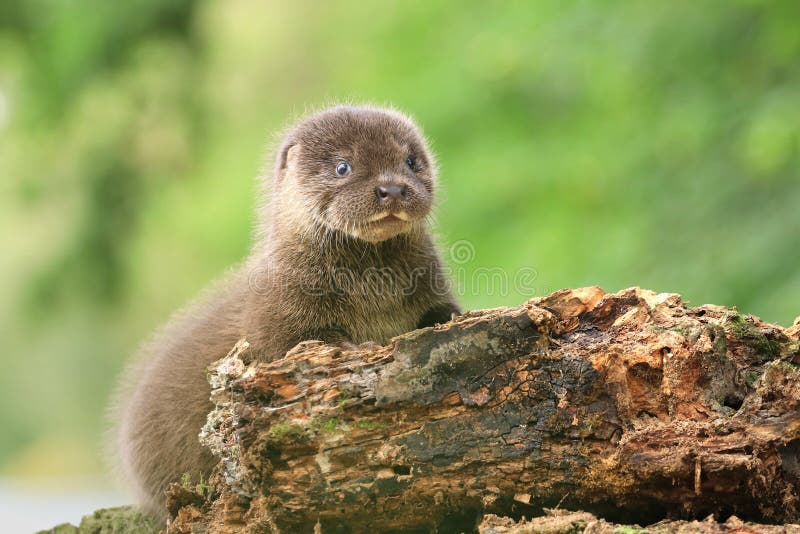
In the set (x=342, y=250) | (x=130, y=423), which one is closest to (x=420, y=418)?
(x=342, y=250)

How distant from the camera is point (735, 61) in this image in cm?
894

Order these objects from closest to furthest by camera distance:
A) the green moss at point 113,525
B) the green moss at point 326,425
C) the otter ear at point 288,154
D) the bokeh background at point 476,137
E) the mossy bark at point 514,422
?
1. the mossy bark at point 514,422
2. the green moss at point 326,425
3. the green moss at point 113,525
4. the otter ear at point 288,154
5. the bokeh background at point 476,137

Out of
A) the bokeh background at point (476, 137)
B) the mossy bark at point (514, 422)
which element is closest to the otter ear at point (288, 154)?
the bokeh background at point (476, 137)

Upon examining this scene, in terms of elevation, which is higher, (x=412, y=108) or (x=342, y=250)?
(x=412, y=108)

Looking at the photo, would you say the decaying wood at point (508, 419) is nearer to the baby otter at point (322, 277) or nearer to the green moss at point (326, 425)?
the green moss at point (326, 425)

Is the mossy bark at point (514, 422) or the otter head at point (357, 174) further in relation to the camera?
the otter head at point (357, 174)

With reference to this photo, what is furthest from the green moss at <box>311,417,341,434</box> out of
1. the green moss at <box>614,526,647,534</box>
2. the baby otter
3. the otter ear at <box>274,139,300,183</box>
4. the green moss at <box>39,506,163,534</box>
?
the otter ear at <box>274,139,300,183</box>

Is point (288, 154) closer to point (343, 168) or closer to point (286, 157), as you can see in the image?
point (286, 157)

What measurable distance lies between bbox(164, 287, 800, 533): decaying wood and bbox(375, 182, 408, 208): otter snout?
145cm

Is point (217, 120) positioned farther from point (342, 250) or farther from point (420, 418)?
point (420, 418)

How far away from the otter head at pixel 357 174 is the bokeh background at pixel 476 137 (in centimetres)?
98

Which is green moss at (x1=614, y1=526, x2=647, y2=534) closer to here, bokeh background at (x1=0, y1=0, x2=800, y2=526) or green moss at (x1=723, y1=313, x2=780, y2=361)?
green moss at (x1=723, y1=313, x2=780, y2=361)

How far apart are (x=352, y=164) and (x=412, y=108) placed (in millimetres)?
6025

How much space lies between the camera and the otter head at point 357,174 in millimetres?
5484
